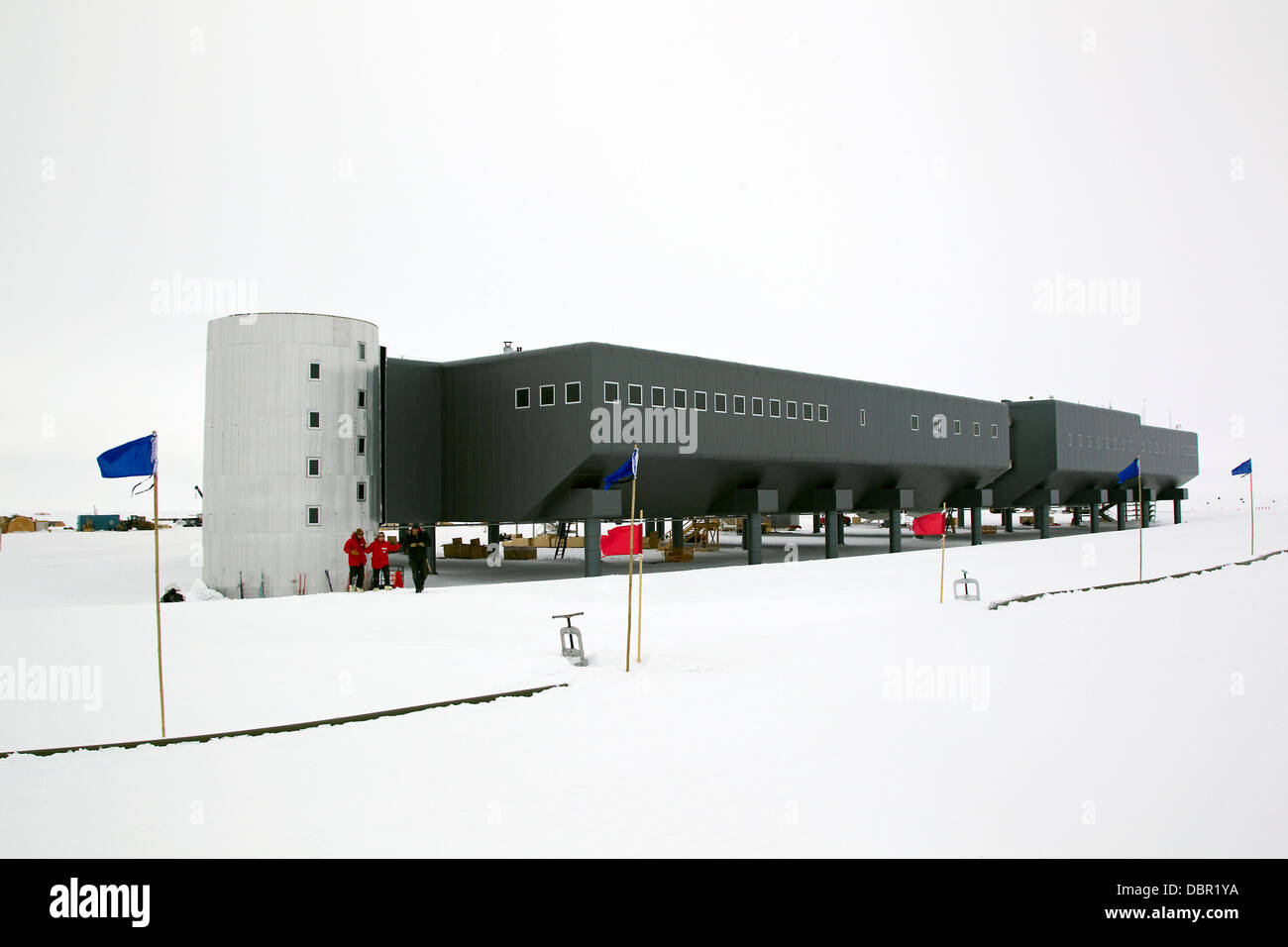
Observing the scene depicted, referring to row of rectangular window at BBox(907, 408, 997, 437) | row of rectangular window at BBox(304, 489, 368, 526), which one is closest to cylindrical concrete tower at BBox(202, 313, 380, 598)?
row of rectangular window at BBox(304, 489, 368, 526)

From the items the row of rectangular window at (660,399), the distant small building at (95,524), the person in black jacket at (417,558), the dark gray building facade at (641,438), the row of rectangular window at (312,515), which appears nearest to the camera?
the person in black jacket at (417,558)

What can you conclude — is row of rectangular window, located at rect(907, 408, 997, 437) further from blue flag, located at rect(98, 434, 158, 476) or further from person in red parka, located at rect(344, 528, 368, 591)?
blue flag, located at rect(98, 434, 158, 476)

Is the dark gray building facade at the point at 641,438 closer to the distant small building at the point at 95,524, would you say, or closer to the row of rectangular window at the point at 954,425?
the row of rectangular window at the point at 954,425

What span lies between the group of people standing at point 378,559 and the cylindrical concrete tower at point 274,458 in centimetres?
232

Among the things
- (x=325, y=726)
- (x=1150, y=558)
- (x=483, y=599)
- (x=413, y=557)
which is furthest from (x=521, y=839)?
(x=1150, y=558)

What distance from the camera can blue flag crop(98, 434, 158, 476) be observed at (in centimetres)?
1170

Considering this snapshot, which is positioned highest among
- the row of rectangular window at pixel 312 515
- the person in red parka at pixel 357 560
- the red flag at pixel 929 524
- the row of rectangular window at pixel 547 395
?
the row of rectangular window at pixel 547 395

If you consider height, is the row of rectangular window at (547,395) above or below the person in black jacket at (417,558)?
Result: above

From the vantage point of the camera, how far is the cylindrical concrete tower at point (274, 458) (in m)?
30.2

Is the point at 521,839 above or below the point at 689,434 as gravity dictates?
below

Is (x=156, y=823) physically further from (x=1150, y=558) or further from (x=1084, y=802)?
(x=1150, y=558)

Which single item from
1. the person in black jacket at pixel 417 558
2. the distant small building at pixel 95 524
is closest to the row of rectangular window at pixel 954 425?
the person in black jacket at pixel 417 558

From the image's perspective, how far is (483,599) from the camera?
2478 centimetres
